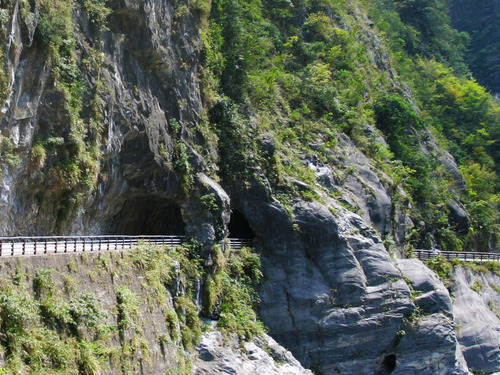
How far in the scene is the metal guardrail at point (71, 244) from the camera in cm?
1955

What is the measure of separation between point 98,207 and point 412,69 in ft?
170

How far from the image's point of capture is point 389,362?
3484cm

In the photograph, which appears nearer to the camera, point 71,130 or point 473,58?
point 71,130

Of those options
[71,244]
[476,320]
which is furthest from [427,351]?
[71,244]

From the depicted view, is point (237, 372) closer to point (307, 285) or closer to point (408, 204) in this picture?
point (307, 285)

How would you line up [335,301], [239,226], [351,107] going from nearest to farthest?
[335,301] → [239,226] → [351,107]

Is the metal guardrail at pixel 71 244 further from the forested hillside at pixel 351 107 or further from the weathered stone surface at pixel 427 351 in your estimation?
the weathered stone surface at pixel 427 351

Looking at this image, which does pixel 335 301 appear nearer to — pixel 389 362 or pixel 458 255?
pixel 389 362

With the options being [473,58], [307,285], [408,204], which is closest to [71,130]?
[307,285]

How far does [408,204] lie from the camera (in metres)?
44.7

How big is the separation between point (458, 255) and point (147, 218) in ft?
76.7

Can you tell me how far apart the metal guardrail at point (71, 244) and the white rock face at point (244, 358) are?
5.20 meters

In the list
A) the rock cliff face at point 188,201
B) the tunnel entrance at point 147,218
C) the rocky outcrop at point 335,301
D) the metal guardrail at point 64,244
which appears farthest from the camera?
the rocky outcrop at point 335,301

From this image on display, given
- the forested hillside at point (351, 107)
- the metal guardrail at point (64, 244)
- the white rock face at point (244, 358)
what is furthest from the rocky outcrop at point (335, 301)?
the metal guardrail at point (64, 244)
